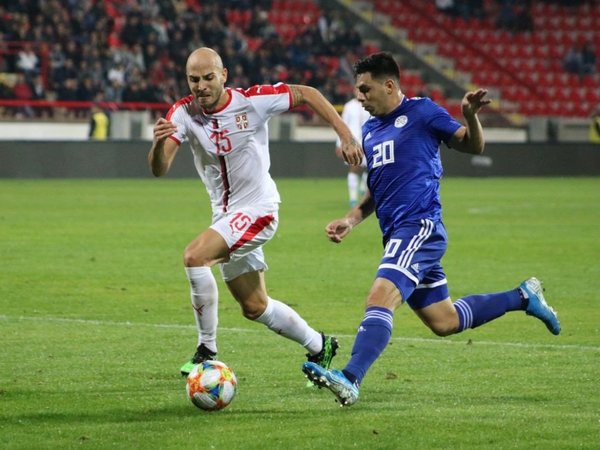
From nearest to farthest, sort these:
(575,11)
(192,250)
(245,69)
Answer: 1. (192,250)
2. (245,69)
3. (575,11)

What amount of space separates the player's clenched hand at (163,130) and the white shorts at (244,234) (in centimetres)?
67

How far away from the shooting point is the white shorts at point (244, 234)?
7.45 m

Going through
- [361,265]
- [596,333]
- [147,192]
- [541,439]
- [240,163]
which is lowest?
[147,192]

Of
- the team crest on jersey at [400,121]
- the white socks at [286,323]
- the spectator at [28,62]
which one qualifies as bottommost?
the spectator at [28,62]

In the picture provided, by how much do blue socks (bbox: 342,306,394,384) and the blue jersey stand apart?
2.03 ft

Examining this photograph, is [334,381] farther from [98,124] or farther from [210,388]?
[98,124]

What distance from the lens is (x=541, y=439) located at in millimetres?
5875

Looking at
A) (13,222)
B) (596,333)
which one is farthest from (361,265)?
(13,222)

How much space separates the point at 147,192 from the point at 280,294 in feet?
48.7

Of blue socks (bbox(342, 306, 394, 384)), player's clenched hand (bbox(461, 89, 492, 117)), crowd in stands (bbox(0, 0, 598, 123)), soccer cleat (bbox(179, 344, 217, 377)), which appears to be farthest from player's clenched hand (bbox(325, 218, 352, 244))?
crowd in stands (bbox(0, 0, 598, 123))

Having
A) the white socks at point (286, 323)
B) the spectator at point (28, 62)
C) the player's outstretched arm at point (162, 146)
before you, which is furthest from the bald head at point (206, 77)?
the spectator at point (28, 62)

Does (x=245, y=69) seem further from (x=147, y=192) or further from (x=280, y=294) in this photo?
(x=280, y=294)

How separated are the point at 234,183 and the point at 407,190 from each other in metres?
1.22

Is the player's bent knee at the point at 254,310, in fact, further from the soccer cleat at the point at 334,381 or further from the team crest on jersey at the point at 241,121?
the soccer cleat at the point at 334,381
